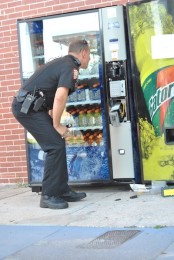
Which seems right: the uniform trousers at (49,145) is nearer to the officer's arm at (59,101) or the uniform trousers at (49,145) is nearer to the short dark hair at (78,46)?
the officer's arm at (59,101)

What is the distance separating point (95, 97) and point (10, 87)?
5.34 feet

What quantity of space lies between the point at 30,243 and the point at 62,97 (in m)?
1.69

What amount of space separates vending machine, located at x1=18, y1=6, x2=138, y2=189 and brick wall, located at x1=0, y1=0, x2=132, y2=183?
819 mm

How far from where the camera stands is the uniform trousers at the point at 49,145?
5555mm

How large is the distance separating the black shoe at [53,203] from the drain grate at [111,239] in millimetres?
1127

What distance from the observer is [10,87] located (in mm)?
7363

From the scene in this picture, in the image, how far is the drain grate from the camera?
4207 mm

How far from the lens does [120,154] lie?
6.09m

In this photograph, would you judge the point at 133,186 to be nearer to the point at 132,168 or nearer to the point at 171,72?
the point at 132,168

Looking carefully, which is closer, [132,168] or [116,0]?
[132,168]

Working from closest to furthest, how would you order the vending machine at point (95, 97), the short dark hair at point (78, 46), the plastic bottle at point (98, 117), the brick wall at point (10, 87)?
the short dark hair at point (78, 46)
the vending machine at point (95, 97)
the plastic bottle at point (98, 117)
the brick wall at point (10, 87)

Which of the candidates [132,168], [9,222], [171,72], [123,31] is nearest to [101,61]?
[123,31]

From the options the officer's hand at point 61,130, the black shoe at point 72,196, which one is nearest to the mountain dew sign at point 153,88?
the black shoe at point 72,196

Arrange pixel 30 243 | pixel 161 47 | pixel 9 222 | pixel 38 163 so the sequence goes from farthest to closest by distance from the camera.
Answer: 1. pixel 38 163
2. pixel 161 47
3. pixel 9 222
4. pixel 30 243
